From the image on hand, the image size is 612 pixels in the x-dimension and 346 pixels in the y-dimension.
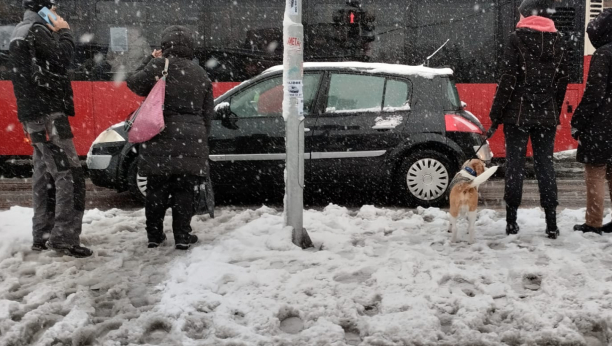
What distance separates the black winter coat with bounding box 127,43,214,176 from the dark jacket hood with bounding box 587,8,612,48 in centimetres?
343

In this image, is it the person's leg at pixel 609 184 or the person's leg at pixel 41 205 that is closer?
the person's leg at pixel 41 205

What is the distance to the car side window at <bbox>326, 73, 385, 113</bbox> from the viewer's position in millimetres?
8094

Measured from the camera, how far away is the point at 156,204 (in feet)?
18.1

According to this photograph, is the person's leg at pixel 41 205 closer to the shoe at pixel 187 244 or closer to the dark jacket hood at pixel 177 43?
the shoe at pixel 187 244

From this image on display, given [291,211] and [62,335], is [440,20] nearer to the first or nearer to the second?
[291,211]

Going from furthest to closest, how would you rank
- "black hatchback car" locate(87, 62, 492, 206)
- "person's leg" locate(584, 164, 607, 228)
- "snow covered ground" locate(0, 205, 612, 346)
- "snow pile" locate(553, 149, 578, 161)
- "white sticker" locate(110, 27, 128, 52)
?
"snow pile" locate(553, 149, 578, 161), "white sticker" locate(110, 27, 128, 52), "black hatchback car" locate(87, 62, 492, 206), "person's leg" locate(584, 164, 607, 228), "snow covered ground" locate(0, 205, 612, 346)

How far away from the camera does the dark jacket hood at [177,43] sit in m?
5.34

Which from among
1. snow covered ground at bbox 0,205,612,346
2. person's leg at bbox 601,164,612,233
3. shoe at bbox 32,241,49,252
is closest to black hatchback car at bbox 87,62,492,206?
snow covered ground at bbox 0,205,612,346

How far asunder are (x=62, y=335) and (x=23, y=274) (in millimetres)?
1456

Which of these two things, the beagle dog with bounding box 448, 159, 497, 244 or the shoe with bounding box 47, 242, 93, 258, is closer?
the shoe with bounding box 47, 242, 93, 258

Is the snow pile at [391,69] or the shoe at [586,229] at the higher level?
the snow pile at [391,69]

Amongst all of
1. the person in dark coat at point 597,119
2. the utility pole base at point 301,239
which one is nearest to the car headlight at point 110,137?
the utility pole base at point 301,239

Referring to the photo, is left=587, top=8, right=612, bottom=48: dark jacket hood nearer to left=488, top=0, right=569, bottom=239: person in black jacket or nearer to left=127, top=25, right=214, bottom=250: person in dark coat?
→ left=488, top=0, right=569, bottom=239: person in black jacket

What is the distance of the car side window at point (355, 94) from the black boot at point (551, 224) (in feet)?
9.15
